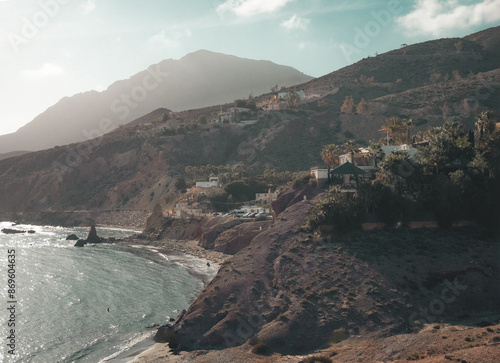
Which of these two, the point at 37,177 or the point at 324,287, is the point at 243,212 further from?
the point at 37,177

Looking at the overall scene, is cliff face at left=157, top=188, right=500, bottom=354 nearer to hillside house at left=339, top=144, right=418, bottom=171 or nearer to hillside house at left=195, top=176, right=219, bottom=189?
hillside house at left=339, top=144, right=418, bottom=171

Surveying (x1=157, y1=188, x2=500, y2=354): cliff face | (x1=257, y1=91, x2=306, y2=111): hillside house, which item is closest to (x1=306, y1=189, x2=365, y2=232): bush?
(x1=157, y1=188, x2=500, y2=354): cliff face

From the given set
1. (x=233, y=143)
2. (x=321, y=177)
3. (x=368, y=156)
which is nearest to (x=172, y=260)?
(x=321, y=177)

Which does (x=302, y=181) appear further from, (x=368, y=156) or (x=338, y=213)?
(x=338, y=213)

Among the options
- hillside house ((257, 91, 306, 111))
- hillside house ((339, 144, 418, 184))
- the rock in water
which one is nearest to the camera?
hillside house ((339, 144, 418, 184))

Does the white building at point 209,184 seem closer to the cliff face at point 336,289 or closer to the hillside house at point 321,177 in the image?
the hillside house at point 321,177

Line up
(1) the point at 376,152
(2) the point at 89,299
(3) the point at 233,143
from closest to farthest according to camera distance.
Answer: (2) the point at 89,299
(1) the point at 376,152
(3) the point at 233,143
